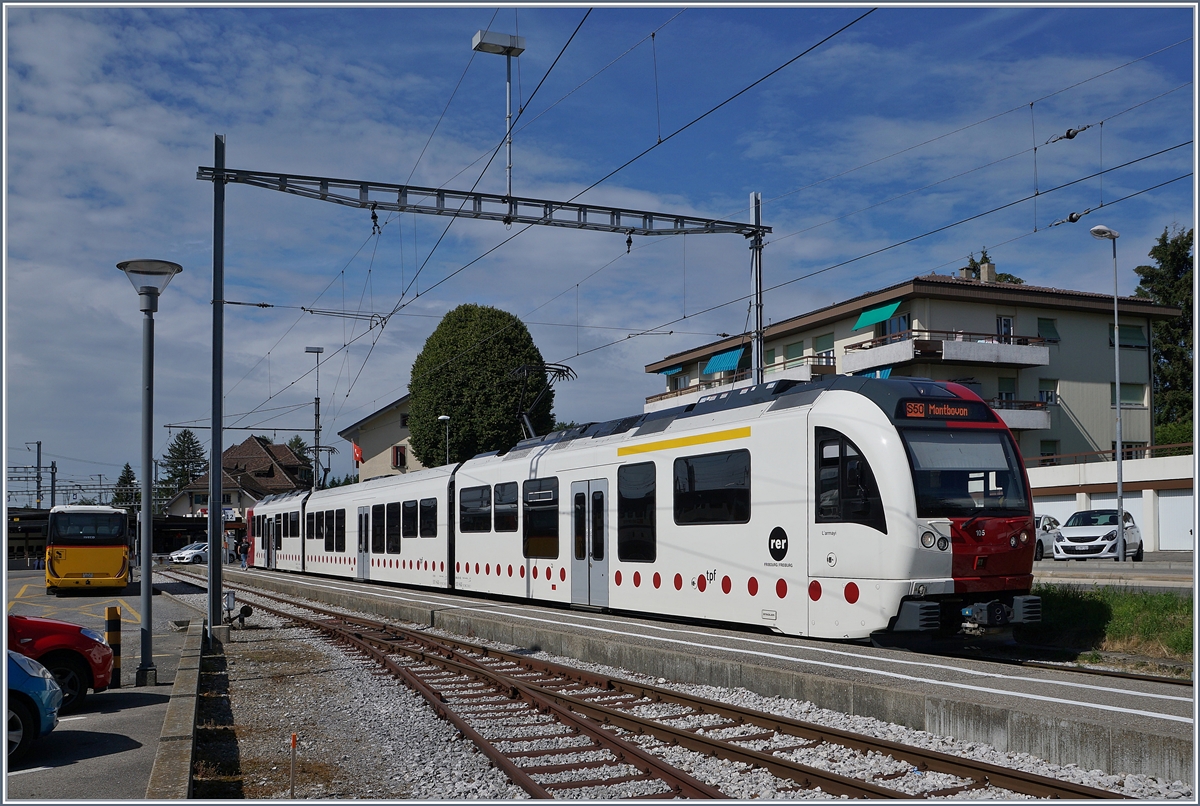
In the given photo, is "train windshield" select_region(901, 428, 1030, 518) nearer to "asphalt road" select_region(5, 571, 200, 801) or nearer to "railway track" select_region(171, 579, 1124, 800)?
"railway track" select_region(171, 579, 1124, 800)

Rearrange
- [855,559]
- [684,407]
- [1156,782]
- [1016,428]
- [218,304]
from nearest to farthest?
[1156,782]
[855,559]
[684,407]
[218,304]
[1016,428]

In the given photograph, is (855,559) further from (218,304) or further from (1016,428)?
(1016,428)

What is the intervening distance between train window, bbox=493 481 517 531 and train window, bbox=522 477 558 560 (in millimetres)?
552

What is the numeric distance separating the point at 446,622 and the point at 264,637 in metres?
3.03

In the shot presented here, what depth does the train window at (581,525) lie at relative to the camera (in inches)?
661

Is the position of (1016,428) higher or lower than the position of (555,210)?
lower

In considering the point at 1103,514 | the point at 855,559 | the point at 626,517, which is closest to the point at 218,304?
the point at 626,517

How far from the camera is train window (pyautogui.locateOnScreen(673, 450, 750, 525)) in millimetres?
13094

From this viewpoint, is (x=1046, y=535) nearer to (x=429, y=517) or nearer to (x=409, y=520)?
(x=429, y=517)

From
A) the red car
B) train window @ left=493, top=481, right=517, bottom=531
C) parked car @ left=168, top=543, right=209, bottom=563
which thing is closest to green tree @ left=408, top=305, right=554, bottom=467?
parked car @ left=168, top=543, right=209, bottom=563

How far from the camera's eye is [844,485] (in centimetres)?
1156

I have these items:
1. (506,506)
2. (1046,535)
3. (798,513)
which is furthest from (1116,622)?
(1046,535)

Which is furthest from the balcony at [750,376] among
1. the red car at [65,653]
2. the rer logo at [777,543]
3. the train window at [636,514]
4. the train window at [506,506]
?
the red car at [65,653]

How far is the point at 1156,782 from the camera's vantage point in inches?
250
